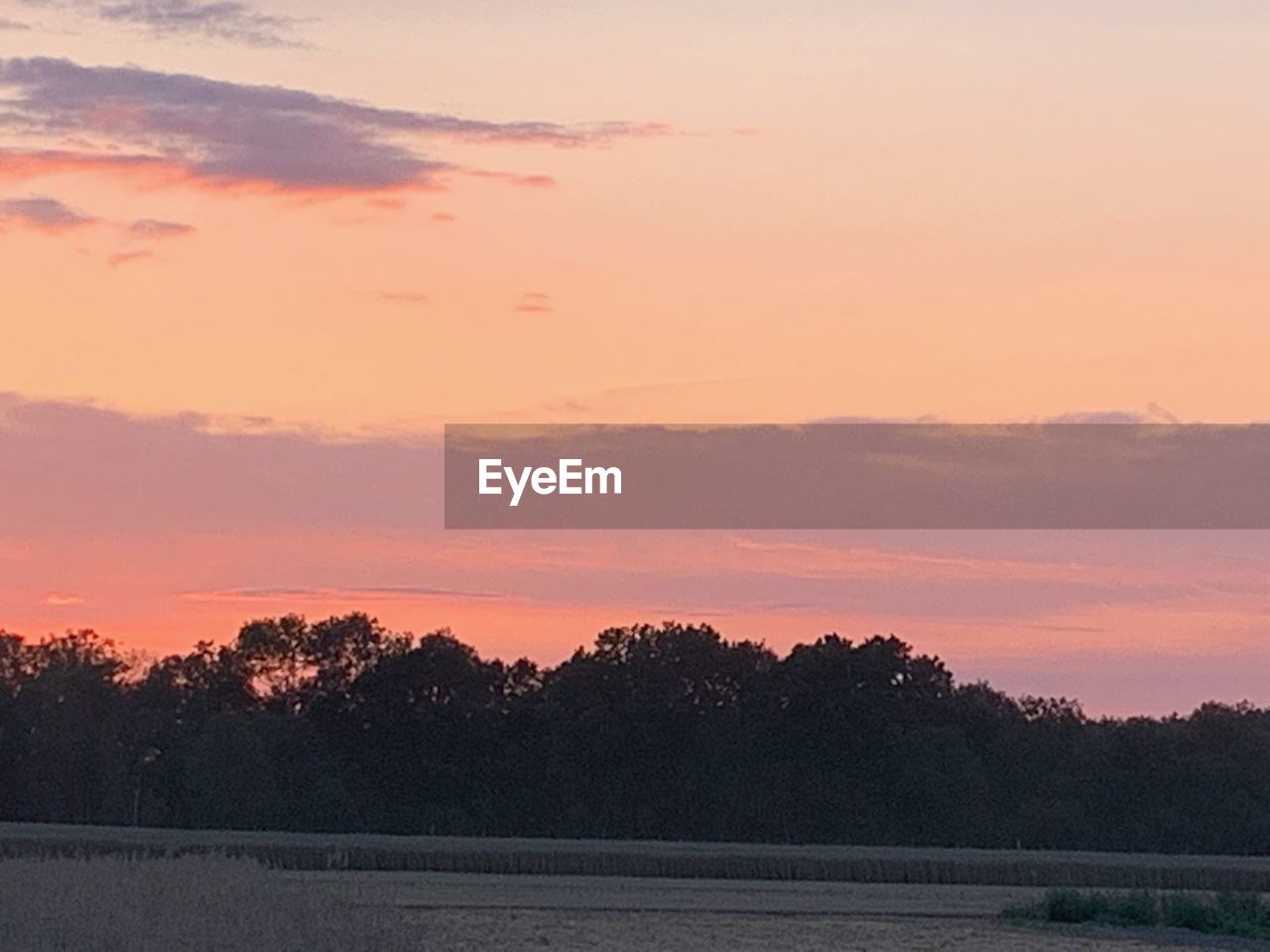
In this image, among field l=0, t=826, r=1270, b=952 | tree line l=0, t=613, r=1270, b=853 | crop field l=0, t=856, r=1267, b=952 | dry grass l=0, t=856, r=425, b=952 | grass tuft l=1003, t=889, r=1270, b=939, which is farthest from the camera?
tree line l=0, t=613, r=1270, b=853

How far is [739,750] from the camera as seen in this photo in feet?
286

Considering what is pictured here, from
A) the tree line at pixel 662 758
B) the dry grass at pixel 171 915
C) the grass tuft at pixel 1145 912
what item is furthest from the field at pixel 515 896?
the tree line at pixel 662 758

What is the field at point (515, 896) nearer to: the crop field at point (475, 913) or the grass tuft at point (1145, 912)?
the crop field at point (475, 913)

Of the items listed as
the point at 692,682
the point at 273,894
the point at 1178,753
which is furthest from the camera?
the point at 692,682

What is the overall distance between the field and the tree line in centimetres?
963

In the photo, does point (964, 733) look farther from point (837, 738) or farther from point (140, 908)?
point (140, 908)

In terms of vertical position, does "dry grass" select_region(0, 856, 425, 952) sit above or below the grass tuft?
above

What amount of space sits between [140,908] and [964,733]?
62.3m

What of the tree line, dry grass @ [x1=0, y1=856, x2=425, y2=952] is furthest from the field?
the tree line

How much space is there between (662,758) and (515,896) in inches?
1533

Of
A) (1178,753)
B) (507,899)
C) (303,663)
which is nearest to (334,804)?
(303,663)

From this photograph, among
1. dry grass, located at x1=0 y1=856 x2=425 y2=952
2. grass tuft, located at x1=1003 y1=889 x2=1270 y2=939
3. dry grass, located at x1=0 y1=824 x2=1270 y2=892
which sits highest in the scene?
dry grass, located at x1=0 y1=856 x2=425 y2=952

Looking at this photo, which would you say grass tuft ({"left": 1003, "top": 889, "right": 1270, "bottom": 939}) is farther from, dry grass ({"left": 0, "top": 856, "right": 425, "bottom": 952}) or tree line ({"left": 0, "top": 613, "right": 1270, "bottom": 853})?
tree line ({"left": 0, "top": 613, "right": 1270, "bottom": 853})

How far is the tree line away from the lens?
84.3m
